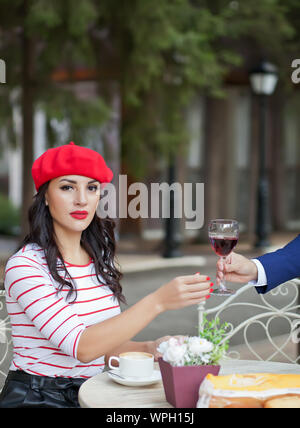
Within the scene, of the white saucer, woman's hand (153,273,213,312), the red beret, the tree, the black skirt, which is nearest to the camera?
woman's hand (153,273,213,312)

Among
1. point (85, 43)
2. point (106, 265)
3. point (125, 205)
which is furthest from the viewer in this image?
point (125, 205)

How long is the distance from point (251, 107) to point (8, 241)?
719cm

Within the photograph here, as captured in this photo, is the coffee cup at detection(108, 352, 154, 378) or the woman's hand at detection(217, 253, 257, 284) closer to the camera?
the coffee cup at detection(108, 352, 154, 378)

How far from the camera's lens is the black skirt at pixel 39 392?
8.05 feet

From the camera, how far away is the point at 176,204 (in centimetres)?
1259

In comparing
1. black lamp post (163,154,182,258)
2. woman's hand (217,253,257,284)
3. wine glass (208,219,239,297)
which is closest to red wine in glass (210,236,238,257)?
wine glass (208,219,239,297)

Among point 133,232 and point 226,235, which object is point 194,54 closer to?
point 133,232

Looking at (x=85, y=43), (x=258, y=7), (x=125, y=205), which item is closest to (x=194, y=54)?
(x=85, y=43)

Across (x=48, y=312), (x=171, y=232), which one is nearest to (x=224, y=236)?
(x=48, y=312)

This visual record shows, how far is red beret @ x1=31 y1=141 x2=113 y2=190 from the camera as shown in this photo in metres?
2.58

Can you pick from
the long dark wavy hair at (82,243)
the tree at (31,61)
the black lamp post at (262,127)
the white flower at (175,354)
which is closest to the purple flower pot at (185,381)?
the white flower at (175,354)

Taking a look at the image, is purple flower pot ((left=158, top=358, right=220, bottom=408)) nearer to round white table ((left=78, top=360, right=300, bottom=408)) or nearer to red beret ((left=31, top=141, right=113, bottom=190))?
round white table ((left=78, top=360, right=300, bottom=408))

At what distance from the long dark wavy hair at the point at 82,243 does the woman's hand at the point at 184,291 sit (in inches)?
20.6

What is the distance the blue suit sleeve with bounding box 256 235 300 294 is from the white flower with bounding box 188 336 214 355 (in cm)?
80
